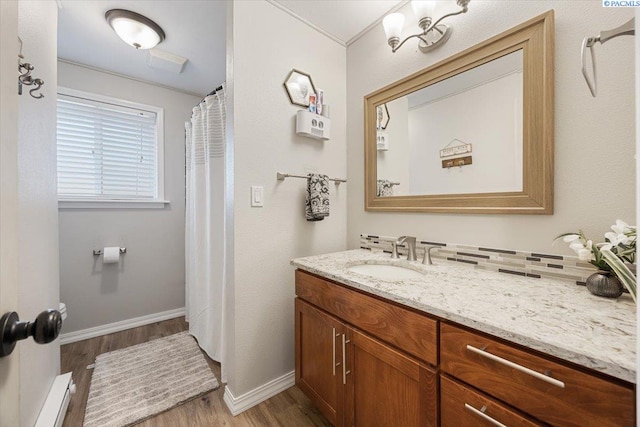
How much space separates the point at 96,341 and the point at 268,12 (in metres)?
2.86

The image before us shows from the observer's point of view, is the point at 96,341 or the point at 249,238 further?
the point at 96,341

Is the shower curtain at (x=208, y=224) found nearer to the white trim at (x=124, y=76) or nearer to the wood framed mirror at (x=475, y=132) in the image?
the white trim at (x=124, y=76)

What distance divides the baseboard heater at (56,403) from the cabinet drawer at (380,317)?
49.0 inches

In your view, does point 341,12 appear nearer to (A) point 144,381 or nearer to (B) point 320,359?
(B) point 320,359

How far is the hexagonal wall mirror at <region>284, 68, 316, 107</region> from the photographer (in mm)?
1570

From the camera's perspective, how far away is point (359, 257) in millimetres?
1491

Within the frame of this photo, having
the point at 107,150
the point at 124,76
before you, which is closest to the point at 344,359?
the point at 107,150

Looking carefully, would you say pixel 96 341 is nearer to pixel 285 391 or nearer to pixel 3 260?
pixel 285 391

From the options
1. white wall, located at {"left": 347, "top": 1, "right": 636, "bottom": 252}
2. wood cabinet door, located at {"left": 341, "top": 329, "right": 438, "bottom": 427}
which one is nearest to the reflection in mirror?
white wall, located at {"left": 347, "top": 1, "right": 636, "bottom": 252}

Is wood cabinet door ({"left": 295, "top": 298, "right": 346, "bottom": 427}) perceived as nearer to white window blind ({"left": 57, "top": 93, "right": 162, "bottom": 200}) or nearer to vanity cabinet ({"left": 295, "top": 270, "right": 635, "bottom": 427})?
vanity cabinet ({"left": 295, "top": 270, "right": 635, "bottom": 427})

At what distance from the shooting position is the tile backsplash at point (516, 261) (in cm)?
94

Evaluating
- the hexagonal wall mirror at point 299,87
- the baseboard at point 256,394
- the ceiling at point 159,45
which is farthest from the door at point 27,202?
the hexagonal wall mirror at point 299,87

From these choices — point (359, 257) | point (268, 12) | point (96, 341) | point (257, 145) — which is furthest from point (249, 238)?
point (96, 341)

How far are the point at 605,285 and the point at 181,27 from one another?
2587 mm
